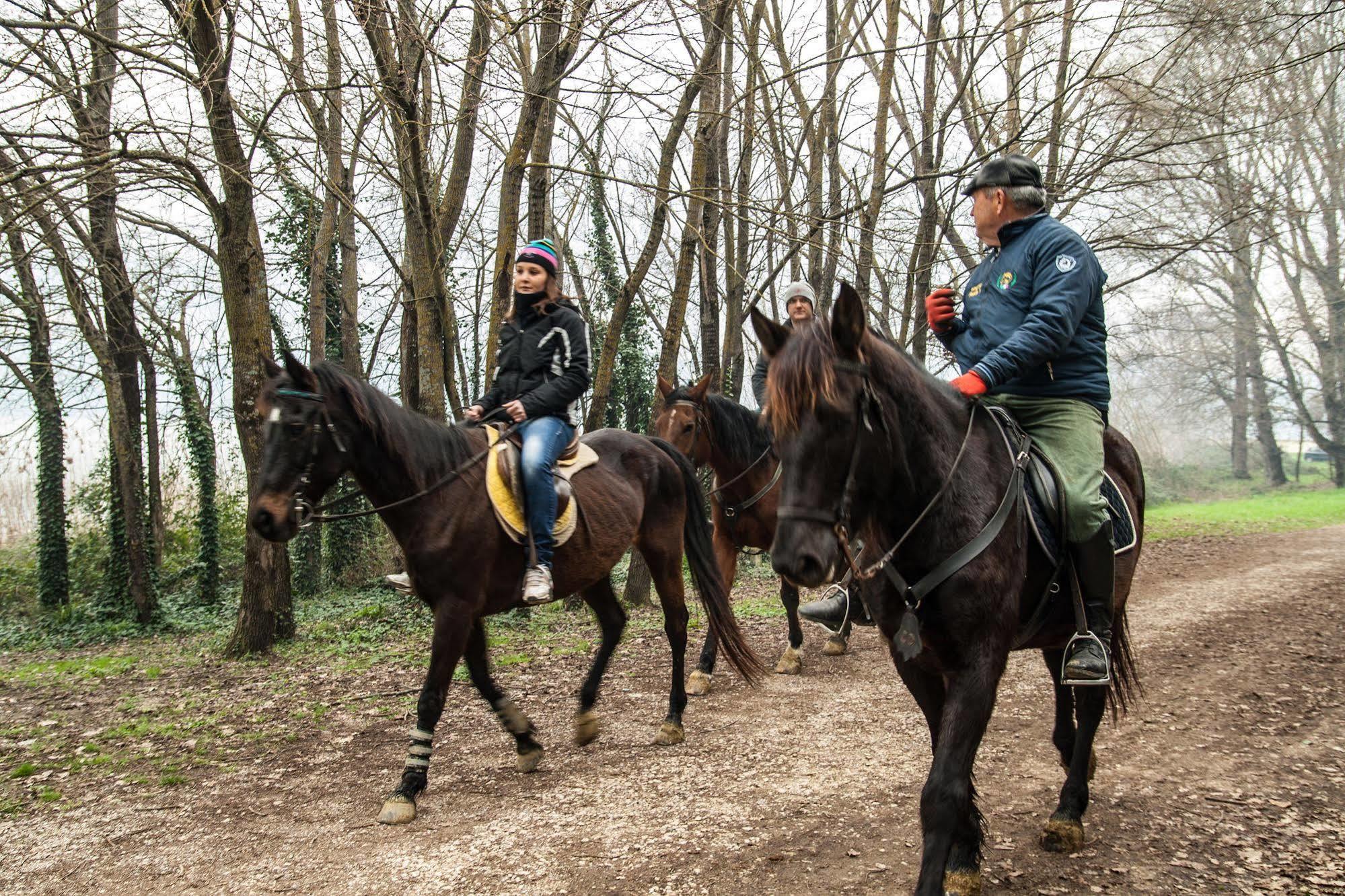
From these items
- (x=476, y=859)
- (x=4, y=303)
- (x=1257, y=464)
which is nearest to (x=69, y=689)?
(x=476, y=859)

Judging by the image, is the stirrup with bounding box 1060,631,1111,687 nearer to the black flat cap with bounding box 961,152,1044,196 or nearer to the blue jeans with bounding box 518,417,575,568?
the black flat cap with bounding box 961,152,1044,196

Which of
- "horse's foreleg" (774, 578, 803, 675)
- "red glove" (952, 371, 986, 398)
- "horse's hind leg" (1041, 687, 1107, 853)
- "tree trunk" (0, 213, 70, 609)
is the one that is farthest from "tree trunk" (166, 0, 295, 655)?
"tree trunk" (0, 213, 70, 609)

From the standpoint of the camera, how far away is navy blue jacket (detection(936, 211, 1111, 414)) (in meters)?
3.36

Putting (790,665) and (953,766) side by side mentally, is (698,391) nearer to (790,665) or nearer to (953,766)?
(790,665)

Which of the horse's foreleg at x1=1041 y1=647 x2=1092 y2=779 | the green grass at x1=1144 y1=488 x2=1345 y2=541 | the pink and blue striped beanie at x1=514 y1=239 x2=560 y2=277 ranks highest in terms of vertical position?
the pink and blue striped beanie at x1=514 y1=239 x2=560 y2=277

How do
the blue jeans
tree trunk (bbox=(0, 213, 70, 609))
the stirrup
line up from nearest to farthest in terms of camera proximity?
the stirrup → the blue jeans → tree trunk (bbox=(0, 213, 70, 609))

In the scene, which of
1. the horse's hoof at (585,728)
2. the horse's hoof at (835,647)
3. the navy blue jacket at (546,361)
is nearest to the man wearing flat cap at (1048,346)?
the navy blue jacket at (546,361)

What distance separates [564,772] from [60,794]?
2974mm

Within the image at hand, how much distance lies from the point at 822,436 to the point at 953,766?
1.16 meters

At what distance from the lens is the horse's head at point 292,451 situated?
4664 mm

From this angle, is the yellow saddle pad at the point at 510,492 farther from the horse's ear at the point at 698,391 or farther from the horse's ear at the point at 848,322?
the horse's ear at the point at 848,322

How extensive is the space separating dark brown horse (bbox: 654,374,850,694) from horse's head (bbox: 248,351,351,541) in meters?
3.38

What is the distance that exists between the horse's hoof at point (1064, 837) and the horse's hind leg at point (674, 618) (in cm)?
Answer: 259


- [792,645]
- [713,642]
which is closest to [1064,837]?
[713,642]
